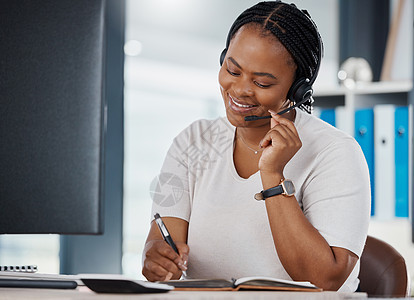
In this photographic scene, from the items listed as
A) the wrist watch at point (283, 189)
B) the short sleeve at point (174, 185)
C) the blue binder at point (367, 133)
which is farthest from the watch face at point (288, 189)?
the blue binder at point (367, 133)

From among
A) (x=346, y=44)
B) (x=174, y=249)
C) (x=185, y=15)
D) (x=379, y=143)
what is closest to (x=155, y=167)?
(x=185, y=15)

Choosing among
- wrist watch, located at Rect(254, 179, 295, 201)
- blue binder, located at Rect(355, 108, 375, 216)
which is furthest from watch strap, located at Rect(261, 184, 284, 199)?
blue binder, located at Rect(355, 108, 375, 216)

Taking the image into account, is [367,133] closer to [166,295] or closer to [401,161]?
[401,161]

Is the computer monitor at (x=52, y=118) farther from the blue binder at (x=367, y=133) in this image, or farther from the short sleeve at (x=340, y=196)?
the blue binder at (x=367, y=133)

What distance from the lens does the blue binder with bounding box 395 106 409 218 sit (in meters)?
2.75

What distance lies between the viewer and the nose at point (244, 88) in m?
1.37

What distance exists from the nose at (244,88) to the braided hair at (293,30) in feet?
0.39

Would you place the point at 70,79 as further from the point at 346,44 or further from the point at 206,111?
the point at 206,111

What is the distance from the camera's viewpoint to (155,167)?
3.21 metres

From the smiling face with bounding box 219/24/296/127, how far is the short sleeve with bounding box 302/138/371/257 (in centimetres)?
18

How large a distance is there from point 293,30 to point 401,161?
5.21 feet

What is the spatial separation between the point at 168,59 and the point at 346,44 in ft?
4.10

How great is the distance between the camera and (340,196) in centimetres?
131

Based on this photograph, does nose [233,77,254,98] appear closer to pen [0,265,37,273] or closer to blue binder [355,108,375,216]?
pen [0,265,37,273]
